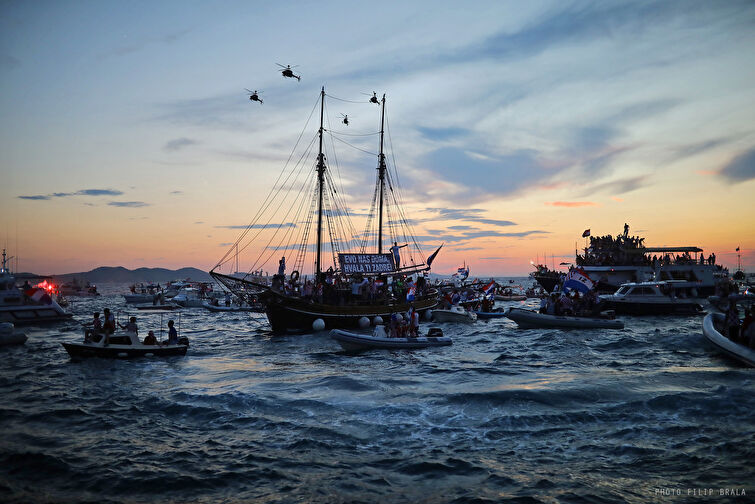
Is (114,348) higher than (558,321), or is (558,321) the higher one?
(558,321)

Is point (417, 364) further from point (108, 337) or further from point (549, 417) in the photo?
point (108, 337)

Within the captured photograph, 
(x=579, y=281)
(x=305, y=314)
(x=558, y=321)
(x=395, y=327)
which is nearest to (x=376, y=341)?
(x=395, y=327)

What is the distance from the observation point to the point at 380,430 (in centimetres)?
1280

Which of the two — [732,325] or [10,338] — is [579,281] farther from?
[10,338]

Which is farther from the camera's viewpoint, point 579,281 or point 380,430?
point 579,281

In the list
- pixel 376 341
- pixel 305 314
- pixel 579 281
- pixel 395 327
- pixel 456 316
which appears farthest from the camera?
pixel 456 316

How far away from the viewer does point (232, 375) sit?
67.6ft

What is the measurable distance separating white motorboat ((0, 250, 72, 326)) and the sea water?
24754 millimetres

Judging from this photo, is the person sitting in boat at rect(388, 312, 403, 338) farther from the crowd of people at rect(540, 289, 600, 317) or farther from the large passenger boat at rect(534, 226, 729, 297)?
the large passenger boat at rect(534, 226, 729, 297)

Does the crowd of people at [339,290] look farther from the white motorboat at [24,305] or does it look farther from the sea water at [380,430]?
the white motorboat at [24,305]

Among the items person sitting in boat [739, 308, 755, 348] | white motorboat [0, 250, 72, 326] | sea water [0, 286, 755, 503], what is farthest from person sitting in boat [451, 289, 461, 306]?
white motorboat [0, 250, 72, 326]

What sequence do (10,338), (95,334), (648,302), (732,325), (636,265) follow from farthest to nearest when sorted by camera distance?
(636,265) < (648,302) < (10,338) < (95,334) < (732,325)

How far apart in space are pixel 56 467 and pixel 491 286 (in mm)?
44886

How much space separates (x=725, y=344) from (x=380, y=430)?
1740 centimetres
